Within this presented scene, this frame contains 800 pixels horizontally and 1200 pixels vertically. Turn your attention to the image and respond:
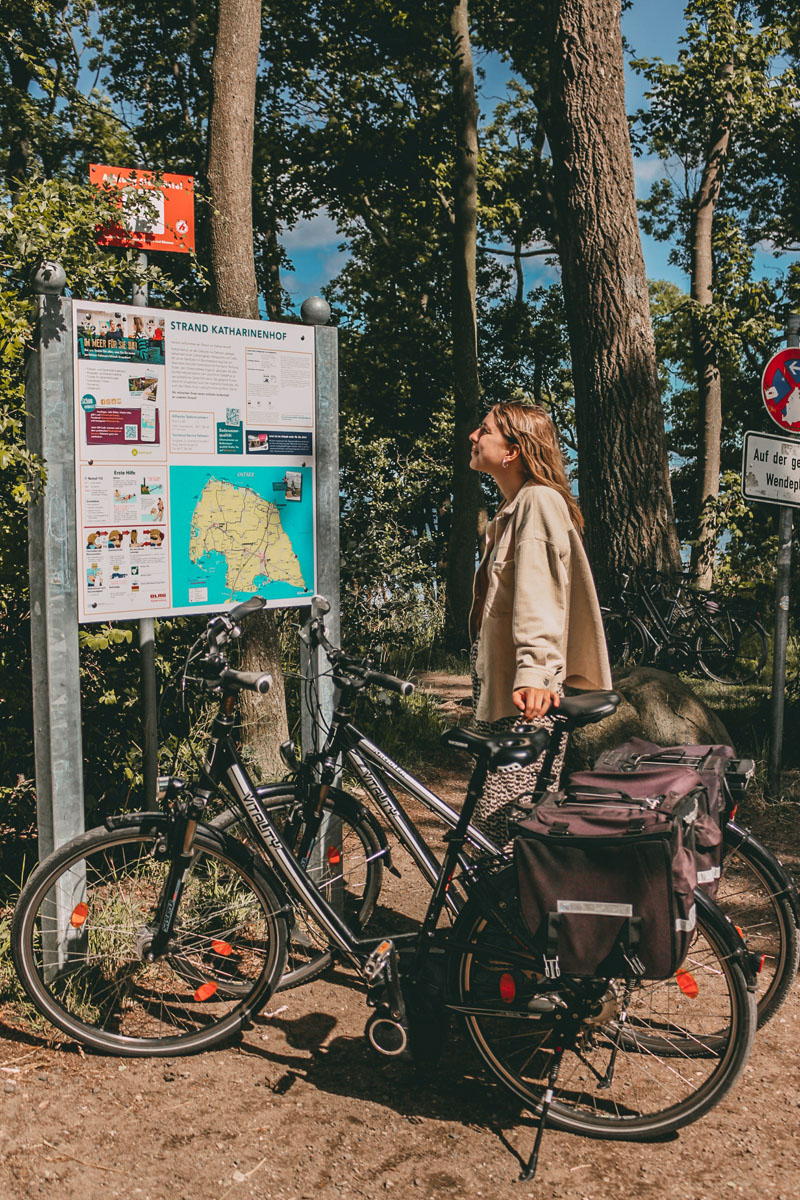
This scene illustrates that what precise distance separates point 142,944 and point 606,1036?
4.95ft

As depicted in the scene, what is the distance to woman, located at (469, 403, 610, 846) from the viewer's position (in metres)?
3.12

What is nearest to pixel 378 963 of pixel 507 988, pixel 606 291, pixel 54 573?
pixel 507 988

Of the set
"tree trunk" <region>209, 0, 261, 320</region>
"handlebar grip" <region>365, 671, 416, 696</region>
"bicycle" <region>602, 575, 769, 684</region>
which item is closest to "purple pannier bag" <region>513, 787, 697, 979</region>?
"handlebar grip" <region>365, 671, 416, 696</region>

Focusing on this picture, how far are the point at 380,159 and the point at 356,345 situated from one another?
23.9ft

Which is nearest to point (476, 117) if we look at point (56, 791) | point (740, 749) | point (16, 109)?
point (16, 109)

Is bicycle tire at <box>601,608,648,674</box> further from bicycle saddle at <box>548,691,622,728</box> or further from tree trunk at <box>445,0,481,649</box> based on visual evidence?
bicycle saddle at <box>548,691,622,728</box>

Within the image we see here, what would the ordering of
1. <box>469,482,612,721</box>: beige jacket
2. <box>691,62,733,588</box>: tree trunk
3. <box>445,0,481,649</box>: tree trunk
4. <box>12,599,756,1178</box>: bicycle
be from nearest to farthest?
<box>12,599,756,1178</box>: bicycle
<box>469,482,612,721</box>: beige jacket
<box>445,0,481,649</box>: tree trunk
<box>691,62,733,588</box>: tree trunk

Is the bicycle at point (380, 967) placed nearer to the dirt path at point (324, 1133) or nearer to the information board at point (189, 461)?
the dirt path at point (324, 1133)

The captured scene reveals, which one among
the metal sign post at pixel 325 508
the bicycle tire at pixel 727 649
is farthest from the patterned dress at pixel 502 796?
the bicycle tire at pixel 727 649

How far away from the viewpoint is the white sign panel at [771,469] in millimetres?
6090

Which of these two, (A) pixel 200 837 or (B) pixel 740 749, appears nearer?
(A) pixel 200 837

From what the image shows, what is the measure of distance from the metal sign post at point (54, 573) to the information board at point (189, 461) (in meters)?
0.05

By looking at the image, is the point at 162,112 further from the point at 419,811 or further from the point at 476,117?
the point at 419,811

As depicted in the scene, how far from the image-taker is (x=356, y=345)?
2416cm
